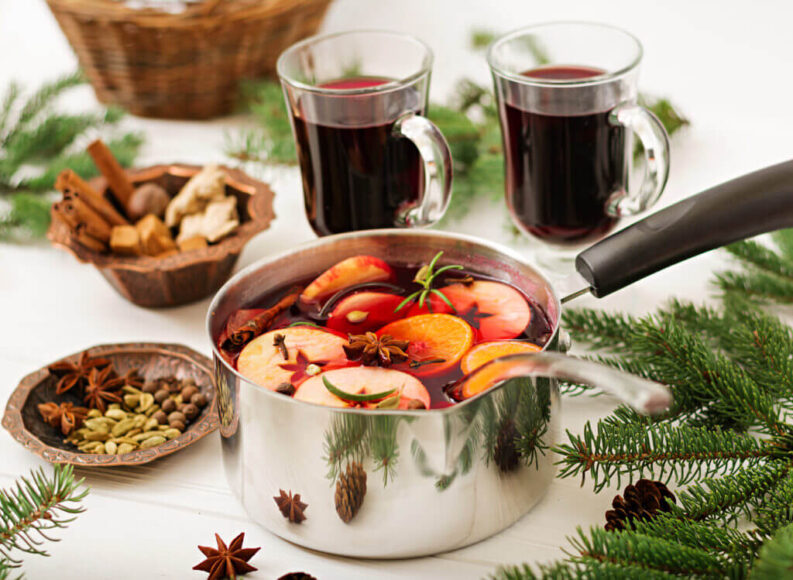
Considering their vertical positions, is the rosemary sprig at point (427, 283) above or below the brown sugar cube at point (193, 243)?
above

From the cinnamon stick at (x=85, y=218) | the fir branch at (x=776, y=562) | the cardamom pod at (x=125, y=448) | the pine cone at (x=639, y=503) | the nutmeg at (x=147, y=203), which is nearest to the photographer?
the fir branch at (x=776, y=562)

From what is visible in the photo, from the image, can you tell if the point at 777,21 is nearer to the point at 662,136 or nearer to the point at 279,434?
the point at 662,136

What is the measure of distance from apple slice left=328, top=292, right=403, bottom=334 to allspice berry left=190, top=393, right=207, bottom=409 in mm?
176

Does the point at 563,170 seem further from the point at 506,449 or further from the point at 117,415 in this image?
the point at 117,415

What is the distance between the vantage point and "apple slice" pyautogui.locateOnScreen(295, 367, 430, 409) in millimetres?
714

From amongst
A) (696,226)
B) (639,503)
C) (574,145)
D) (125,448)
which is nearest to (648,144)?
(574,145)

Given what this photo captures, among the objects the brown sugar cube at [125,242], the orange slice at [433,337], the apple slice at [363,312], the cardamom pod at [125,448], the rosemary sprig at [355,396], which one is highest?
the rosemary sprig at [355,396]

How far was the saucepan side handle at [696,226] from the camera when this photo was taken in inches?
32.5

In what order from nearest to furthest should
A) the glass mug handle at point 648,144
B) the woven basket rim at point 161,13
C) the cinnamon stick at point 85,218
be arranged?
the glass mug handle at point 648,144
the cinnamon stick at point 85,218
the woven basket rim at point 161,13

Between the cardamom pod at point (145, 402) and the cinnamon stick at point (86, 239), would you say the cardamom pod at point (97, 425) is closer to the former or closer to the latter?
the cardamom pod at point (145, 402)

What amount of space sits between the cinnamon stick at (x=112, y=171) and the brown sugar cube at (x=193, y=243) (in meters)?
0.14

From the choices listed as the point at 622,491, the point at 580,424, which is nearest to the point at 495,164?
the point at 580,424

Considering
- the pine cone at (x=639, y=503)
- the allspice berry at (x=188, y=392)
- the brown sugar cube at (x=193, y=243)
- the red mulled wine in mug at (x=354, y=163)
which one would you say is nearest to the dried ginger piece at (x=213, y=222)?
the brown sugar cube at (x=193, y=243)

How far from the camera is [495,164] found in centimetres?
127
